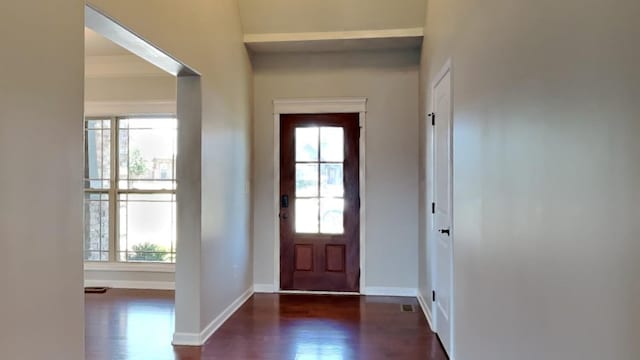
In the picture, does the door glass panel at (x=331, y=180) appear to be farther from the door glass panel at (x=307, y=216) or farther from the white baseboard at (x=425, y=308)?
Answer: the white baseboard at (x=425, y=308)

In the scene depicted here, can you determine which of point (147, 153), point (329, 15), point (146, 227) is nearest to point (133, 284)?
point (146, 227)

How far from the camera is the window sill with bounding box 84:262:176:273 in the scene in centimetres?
563

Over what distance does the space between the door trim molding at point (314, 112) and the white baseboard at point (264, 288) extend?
0.04 meters

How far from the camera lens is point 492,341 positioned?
223 cm

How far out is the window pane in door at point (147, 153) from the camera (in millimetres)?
5684

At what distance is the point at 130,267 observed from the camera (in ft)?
18.6

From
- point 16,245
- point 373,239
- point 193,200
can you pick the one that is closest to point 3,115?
point 16,245

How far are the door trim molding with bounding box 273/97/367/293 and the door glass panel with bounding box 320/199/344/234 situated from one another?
0.84 feet

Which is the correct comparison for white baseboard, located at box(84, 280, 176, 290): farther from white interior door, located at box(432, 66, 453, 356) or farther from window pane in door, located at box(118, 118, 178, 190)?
white interior door, located at box(432, 66, 453, 356)

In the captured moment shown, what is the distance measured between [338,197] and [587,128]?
4.15m

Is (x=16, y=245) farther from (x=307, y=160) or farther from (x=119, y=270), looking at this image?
(x=119, y=270)

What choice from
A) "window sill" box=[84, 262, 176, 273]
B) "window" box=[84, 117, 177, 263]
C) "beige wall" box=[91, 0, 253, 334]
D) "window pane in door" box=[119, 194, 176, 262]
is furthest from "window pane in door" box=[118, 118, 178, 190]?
"beige wall" box=[91, 0, 253, 334]

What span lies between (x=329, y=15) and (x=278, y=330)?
3.28m

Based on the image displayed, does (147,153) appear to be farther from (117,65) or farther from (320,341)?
(320,341)
